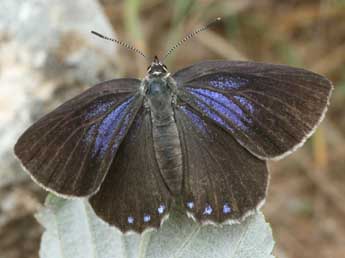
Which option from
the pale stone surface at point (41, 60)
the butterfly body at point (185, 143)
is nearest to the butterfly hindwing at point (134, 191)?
the butterfly body at point (185, 143)

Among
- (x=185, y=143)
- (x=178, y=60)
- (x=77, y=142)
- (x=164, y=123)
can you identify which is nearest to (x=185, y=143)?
(x=185, y=143)

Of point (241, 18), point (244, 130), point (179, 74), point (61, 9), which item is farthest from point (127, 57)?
point (244, 130)

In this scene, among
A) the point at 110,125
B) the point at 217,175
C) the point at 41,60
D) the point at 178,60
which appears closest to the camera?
the point at 217,175

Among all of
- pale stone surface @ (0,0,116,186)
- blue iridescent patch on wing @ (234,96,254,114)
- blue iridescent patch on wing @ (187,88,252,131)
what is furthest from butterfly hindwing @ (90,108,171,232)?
pale stone surface @ (0,0,116,186)

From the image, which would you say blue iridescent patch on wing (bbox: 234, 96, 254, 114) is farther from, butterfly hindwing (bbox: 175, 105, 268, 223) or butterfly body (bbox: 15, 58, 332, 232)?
butterfly hindwing (bbox: 175, 105, 268, 223)

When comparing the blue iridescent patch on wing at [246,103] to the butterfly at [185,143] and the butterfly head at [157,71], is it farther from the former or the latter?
the butterfly head at [157,71]

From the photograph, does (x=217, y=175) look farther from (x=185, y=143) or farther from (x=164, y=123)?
(x=164, y=123)
